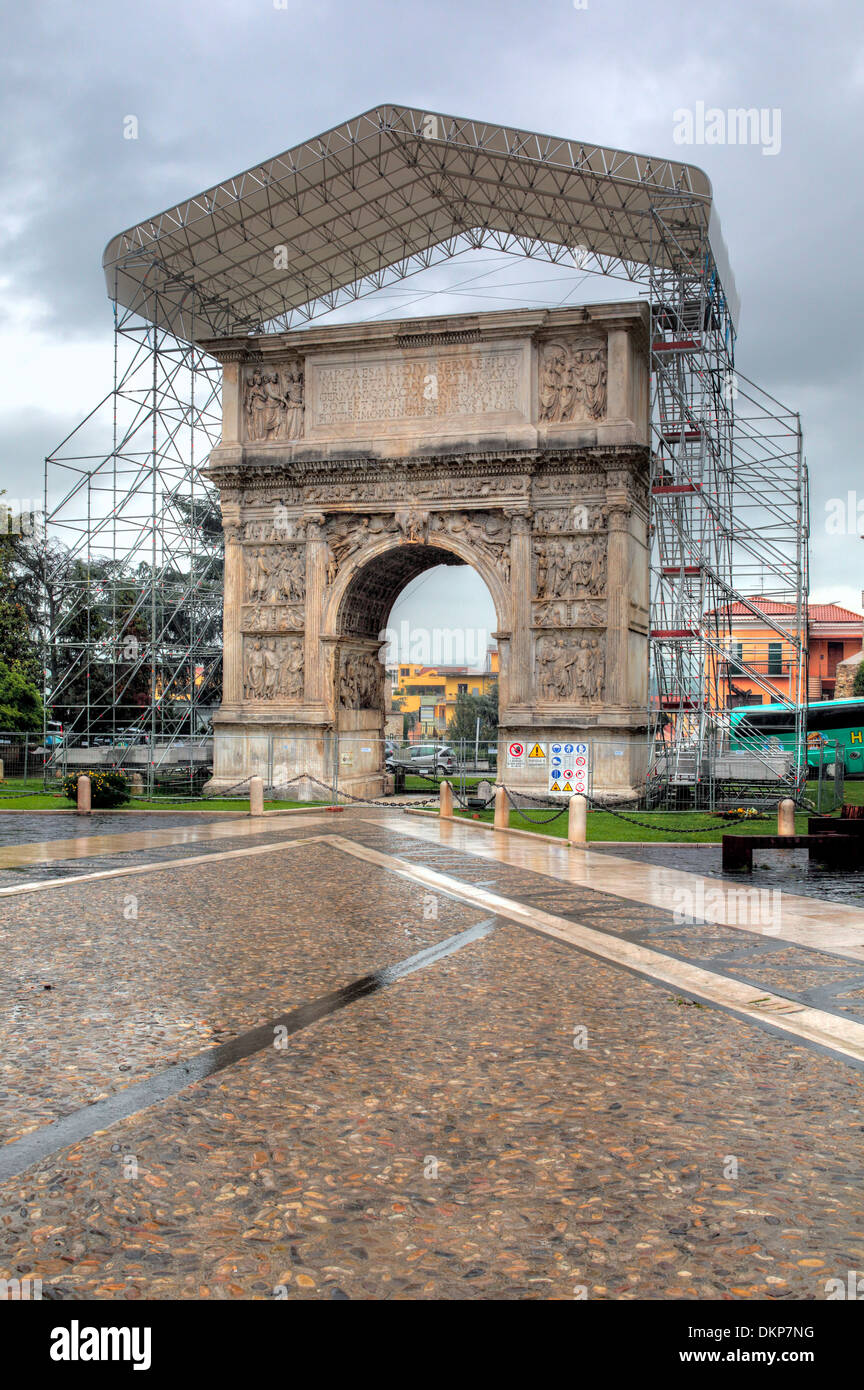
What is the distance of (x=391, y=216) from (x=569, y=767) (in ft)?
59.6

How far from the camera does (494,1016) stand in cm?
811

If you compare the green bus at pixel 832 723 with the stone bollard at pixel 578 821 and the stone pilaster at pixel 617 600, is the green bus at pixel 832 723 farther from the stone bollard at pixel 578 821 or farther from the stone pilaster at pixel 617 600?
the stone bollard at pixel 578 821

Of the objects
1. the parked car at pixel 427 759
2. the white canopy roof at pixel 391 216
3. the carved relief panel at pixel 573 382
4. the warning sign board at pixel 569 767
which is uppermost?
the white canopy roof at pixel 391 216

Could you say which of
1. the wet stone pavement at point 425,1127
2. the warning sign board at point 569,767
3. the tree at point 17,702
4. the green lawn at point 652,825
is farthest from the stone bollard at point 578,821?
the tree at point 17,702

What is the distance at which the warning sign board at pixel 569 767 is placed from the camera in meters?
26.8

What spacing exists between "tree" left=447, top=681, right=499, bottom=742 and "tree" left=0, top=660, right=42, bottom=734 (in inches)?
1843

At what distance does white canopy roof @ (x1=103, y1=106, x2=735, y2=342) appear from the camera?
29.6 metres

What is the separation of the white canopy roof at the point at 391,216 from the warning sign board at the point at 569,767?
13290 millimetres

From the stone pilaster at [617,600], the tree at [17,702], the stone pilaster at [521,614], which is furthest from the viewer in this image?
the tree at [17,702]

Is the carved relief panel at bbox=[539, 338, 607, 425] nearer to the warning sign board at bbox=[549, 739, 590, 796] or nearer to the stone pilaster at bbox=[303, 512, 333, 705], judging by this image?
the stone pilaster at bbox=[303, 512, 333, 705]

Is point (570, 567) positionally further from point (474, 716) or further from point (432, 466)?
point (474, 716)

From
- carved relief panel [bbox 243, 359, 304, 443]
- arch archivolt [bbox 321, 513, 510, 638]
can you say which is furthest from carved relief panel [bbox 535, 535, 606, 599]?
carved relief panel [bbox 243, 359, 304, 443]
